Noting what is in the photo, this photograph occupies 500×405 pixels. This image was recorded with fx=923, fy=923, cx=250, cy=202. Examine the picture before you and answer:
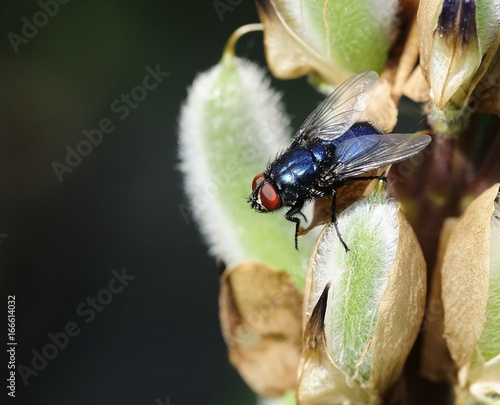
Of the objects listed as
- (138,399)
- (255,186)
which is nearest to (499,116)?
(255,186)

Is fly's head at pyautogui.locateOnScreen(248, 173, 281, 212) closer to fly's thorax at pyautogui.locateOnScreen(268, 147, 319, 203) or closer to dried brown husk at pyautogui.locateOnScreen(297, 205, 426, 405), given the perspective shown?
fly's thorax at pyautogui.locateOnScreen(268, 147, 319, 203)

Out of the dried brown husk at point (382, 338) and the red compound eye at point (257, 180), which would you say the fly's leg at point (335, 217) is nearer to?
the dried brown husk at point (382, 338)

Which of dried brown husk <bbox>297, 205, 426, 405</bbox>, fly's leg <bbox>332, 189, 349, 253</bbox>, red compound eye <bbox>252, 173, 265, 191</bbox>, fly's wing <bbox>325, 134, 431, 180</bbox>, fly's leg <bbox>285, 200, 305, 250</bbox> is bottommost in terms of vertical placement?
dried brown husk <bbox>297, 205, 426, 405</bbox>

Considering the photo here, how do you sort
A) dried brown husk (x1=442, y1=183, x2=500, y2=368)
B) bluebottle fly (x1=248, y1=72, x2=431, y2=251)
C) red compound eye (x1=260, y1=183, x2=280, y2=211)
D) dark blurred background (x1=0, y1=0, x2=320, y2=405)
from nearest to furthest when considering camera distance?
dried brown husk (x1=442, y1=183, x2=500, y2=368)
bluebottle fly (x1=248, y1=72, x2=431, y2=251)
red compound eye (x1=260, y1=183, x2=280, y2=211)
dark blurred background (x1=0, y1=0, x2=320, y2=405)

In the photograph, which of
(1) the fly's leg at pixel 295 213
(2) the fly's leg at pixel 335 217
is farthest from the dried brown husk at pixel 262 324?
(2) the fly's leg at pixel 335 217

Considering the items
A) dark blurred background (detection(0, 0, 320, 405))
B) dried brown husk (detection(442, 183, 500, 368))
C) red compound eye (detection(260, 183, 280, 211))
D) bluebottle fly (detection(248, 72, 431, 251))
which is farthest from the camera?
dark blurred background (detection(0, 0, 320, 405))

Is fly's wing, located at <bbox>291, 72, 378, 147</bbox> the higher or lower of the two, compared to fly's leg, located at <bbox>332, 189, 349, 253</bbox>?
higher

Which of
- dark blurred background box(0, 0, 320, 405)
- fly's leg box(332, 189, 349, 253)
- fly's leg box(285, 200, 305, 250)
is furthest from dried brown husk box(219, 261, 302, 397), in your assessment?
dark blurred background box(0, 0, 320, 405)

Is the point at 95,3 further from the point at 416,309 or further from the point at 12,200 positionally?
the point at 416,309
